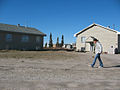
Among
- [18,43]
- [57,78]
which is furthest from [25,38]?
[57,78]

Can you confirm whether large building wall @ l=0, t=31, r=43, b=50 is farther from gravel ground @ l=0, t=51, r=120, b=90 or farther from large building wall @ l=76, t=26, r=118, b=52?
gravel ground @ l=0, t=51, r=120, b=90

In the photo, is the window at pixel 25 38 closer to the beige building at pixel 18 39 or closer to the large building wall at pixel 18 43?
the beige building at pixel 18 39

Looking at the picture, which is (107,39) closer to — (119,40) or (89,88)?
(119,40)

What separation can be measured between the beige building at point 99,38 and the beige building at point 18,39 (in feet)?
33.5

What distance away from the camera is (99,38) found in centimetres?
2573

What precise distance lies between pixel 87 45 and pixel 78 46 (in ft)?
8.10

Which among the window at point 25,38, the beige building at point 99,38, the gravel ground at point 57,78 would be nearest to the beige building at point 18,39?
A: the window at point 25,38

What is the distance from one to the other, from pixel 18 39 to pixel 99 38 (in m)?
18.0

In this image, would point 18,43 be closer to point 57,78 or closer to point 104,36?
point 104,36

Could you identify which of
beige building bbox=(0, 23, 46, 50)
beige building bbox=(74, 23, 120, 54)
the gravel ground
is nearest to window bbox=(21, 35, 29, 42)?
beige building bbox=(0, 23, 46, 50)

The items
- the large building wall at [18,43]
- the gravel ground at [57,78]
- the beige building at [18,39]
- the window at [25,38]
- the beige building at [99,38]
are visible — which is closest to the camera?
the gravel ground at [57,78]

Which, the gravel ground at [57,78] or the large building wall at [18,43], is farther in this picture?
the large building wall at [18,43]

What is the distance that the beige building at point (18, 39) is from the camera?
85.2 feet

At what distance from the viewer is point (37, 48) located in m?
31.3
